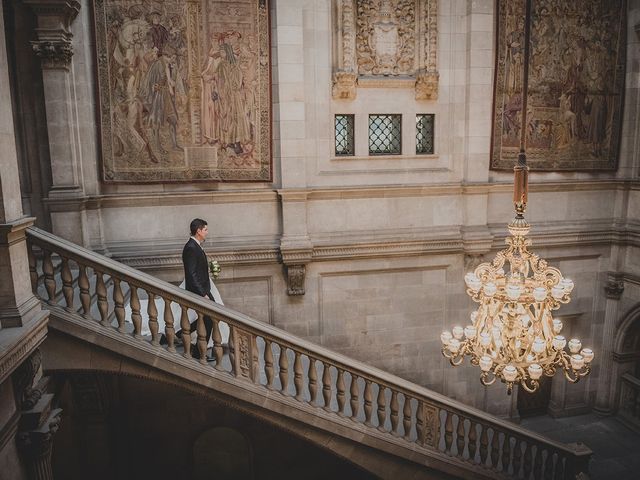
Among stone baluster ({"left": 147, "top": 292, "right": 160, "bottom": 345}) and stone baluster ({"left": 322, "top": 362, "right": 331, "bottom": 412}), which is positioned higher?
stone baluster ({"left": 147, "top": 292, "right": 160, "bottom": 345})

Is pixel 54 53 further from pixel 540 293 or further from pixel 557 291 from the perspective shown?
pixel 557 291

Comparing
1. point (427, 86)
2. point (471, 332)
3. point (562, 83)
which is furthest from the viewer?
Answer: point (562, 83)

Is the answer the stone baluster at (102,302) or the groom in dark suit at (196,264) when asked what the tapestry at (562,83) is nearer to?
the groom in dark suit at (196,264)

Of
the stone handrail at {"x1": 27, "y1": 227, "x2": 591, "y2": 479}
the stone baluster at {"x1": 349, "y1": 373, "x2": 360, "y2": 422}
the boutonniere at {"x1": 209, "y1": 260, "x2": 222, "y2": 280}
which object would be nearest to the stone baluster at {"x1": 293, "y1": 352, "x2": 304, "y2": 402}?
the stone handrail at {"x1": 27, "y1": 227, "x2": 591, "y2": 479}

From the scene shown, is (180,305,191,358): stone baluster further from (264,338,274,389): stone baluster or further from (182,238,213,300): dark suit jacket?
(264,338,274,389): stone baluster

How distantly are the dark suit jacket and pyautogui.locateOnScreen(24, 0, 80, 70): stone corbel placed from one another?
3.47m

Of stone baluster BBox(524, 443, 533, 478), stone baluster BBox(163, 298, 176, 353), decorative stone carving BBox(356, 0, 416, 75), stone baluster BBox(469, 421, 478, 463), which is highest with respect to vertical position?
Answer: decorative stone carving BBox(356, 0, 416, 75)

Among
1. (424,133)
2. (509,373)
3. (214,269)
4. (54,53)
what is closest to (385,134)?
(424,133)

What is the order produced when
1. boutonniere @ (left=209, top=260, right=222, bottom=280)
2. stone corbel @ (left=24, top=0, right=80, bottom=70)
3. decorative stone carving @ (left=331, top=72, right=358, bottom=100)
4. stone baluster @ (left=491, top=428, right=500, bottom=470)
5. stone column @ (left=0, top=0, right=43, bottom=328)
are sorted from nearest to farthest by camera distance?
stone column @ (left=0, top=0, right=43, bottom=328) < stone corbel @ (left=24, top=0, right=80, bottom=70) < stone baluster @ (left=491, top=428, right=500, bottom=470) < boutonniere @ (left=209, top=260, right=222, bottom=280) < decorative stone carving @ (left=331, top=72, right=358, bottom=100)

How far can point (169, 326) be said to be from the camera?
528 centimetres

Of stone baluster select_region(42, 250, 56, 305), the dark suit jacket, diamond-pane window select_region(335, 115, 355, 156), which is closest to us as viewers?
stone baluster select_region(42, 250, 56, 305)

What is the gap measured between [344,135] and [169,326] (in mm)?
4715

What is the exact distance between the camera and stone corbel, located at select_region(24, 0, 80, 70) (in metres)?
6.68

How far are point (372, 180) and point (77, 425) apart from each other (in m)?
6.29
